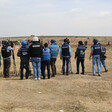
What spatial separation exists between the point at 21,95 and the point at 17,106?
95 cm

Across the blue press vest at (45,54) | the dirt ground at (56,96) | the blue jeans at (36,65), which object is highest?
the blue press vest at (45,54)

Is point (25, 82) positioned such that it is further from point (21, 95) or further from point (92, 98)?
point (92, 98)

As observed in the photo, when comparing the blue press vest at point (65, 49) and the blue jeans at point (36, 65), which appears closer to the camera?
the blue jeans at point (36, 65)

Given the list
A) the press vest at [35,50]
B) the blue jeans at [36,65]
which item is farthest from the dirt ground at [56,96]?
the press vest at [35,50]

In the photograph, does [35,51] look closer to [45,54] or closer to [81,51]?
[45,54]

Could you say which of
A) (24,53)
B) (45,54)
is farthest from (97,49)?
(24,53)

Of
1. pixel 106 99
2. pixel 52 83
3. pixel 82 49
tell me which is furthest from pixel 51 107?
pixel 82 49

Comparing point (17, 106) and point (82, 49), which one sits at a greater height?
point (82, 49)

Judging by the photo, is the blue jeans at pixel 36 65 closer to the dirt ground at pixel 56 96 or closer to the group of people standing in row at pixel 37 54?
the group of people standing in row at pixel 37 54

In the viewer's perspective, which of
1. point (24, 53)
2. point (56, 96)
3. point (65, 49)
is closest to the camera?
point (56, 96)

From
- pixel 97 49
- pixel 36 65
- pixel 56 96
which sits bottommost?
pixel 56 96

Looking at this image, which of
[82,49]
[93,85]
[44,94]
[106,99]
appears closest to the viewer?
[106,99]

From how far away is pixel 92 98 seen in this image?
582 centimetres

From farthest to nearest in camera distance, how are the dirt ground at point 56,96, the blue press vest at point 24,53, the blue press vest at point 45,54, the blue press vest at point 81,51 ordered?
the blue press vest at point 81,51 → the blue press vest at point 45,54 → the blue press vest at point 24,53 → the dirt ground at point 56,96
